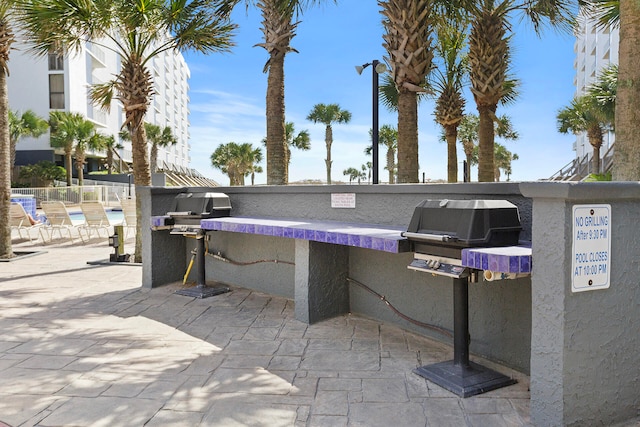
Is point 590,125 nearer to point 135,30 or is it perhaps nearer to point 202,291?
point 135,30

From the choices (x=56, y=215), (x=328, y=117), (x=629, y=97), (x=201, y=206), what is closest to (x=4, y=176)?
(x=56, y=215)

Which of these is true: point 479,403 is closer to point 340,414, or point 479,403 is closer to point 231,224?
point 340,414

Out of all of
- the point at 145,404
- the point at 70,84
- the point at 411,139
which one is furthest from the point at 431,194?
the point at 70,84

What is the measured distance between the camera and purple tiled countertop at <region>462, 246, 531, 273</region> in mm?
2795

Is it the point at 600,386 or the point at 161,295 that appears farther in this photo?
the point at 161,295

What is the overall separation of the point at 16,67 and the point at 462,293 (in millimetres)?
42429

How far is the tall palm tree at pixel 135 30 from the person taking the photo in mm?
8180

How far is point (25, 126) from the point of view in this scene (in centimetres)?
3422

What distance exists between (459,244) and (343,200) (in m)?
2.38

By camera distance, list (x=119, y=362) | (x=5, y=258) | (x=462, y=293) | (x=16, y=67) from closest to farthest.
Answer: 1. (x=462, y=293)
2. (x=119, y=362)
3. (x=5, y=258)
4. (x=16, y=67)

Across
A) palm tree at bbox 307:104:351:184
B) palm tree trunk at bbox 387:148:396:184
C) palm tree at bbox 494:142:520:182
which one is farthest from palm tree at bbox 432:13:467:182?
palm tree at bbox 494:142:520:182

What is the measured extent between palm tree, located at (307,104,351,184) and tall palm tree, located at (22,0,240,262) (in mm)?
32746

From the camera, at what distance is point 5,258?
9773 millimetres

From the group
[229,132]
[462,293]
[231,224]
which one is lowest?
[462,293]
